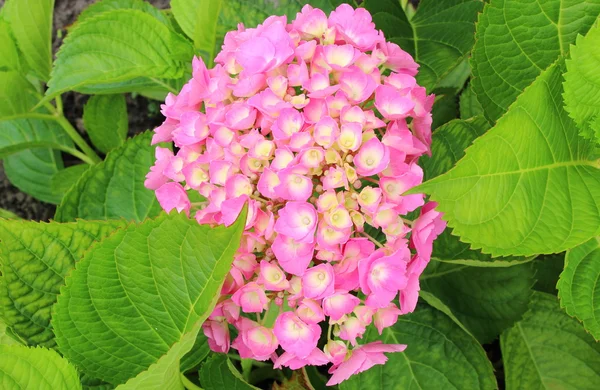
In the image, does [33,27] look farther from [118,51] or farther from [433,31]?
[433,31]

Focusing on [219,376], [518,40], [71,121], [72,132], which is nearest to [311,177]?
[518,40]

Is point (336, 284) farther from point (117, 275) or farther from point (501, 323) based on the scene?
point (501, 323)

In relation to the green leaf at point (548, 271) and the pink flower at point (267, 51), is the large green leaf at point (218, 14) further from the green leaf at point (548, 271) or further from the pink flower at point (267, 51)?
the green leaf at point (548, 271)

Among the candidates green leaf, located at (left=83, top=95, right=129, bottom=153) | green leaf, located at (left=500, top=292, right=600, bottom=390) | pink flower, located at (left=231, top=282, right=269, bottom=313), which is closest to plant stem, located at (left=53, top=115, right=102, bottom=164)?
green leaf, located at (left=83, top=95, right=129, bottom=153)

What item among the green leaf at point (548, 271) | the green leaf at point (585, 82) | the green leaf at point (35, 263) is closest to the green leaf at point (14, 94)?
the green leaf at point (35, 263)

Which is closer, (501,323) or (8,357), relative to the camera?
(8,357)

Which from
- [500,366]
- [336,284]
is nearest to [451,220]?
[336,284]

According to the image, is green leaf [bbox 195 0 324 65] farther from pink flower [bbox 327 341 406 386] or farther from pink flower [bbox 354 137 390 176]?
pink flower [bbox 327 341 406 386]
